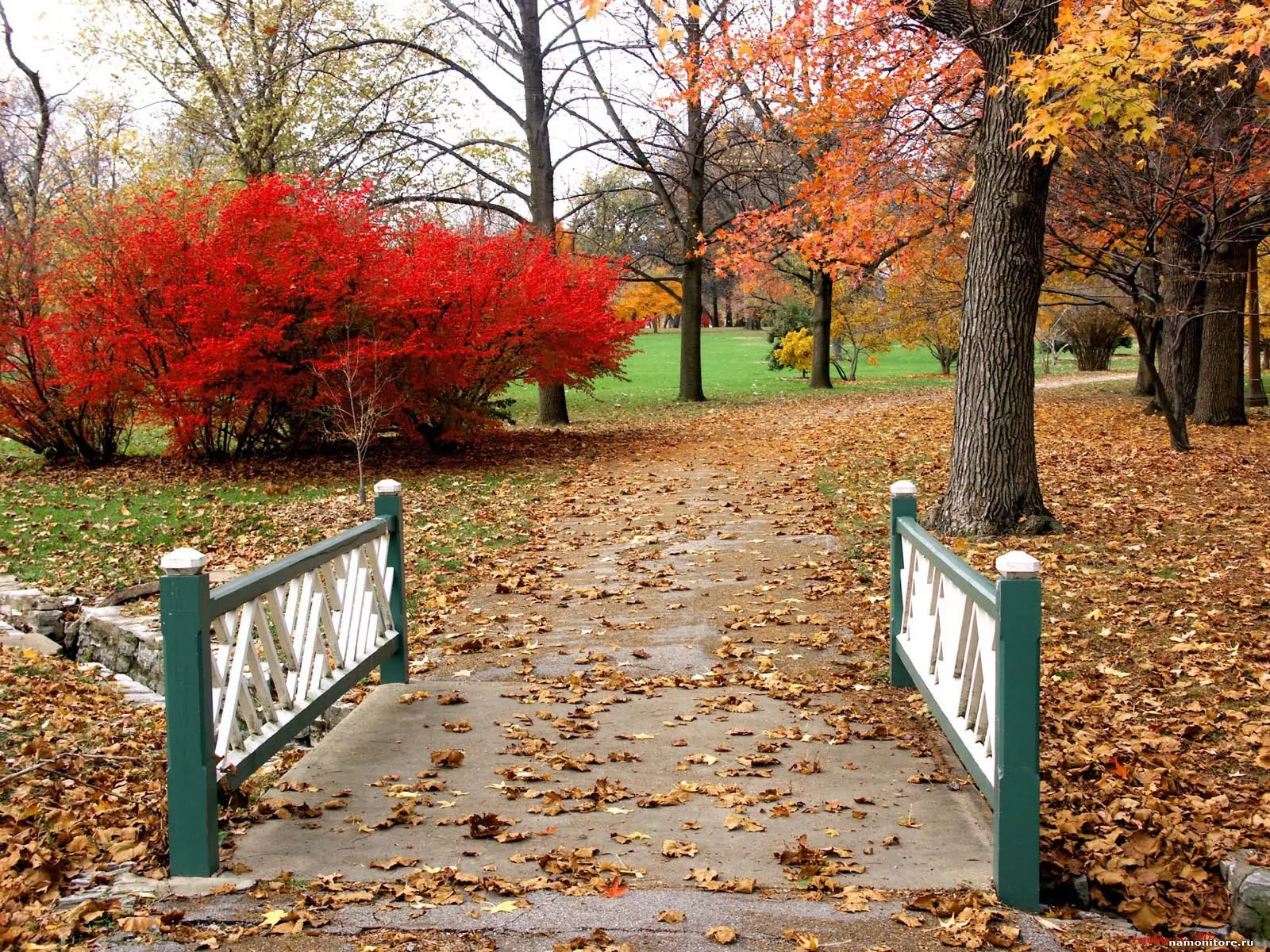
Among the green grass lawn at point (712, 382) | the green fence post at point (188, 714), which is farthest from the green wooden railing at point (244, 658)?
the green grass lawn at point (712, 382)

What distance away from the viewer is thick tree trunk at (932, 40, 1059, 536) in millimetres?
9109

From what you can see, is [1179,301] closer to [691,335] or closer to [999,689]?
[691,335]

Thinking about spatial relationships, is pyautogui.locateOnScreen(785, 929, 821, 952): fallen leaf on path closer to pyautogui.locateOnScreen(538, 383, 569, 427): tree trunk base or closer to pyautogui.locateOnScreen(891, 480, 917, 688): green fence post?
pyautogui.locateOnScreen(891, 480, 917, 688): green fence post

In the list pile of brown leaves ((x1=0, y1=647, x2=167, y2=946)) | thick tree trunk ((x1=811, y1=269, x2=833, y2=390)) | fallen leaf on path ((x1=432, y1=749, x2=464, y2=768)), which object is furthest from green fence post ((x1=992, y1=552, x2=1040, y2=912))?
thick tree trunk ((x1=811, y1=269, x2=833, y2=390))

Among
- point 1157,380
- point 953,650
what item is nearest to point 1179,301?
point 1157,380

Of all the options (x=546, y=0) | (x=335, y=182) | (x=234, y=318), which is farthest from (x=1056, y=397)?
(x=234, y=318)

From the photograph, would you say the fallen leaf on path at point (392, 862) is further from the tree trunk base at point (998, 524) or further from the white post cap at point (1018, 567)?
the tree trunk base at point (998, 524)

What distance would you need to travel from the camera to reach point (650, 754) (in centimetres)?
512

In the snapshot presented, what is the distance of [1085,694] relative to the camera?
5.98 m

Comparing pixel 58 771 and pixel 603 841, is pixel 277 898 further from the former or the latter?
pixel 58 771

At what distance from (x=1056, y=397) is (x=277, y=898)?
2500 centimetres

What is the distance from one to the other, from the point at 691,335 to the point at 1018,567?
24.1 m

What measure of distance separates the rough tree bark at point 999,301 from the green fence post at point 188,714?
7.19 m

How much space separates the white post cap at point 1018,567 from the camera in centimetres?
348
